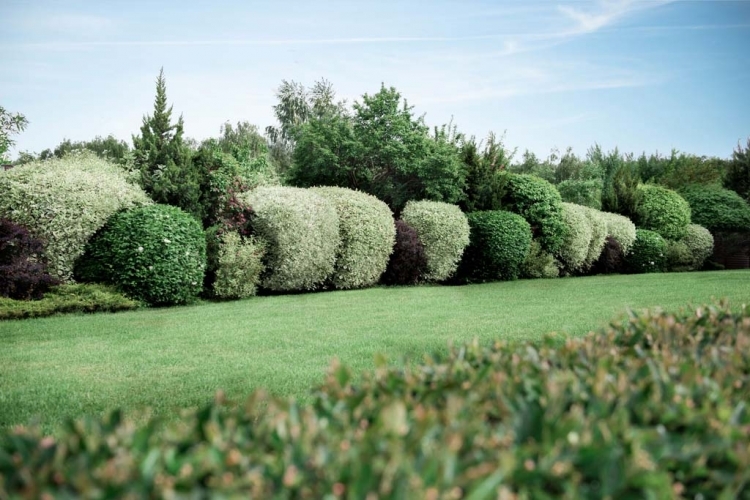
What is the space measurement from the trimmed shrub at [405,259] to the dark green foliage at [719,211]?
1615cm

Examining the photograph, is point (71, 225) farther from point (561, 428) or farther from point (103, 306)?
point (561, 428)

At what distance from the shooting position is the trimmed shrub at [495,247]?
653 inches

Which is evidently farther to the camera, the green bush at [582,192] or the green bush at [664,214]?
the green bush at [582,192]

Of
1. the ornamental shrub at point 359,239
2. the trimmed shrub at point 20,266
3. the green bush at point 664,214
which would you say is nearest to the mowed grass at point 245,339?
the ornamental shrub at point 359,239

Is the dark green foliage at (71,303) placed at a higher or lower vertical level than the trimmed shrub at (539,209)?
lower

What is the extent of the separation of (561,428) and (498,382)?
1.46 feet

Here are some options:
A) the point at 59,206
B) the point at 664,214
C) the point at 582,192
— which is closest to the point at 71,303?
the point at 59,206

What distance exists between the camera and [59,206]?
35.5 feet

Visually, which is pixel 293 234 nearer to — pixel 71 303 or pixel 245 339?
pixel 71 303

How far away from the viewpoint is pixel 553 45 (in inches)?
616

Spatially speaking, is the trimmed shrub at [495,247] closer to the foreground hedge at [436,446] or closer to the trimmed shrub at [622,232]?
the trimmed shrub at [622,232]

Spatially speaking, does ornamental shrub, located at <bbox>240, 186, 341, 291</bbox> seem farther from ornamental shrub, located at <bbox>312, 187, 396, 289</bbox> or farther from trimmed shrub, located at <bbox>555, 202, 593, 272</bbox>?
trimmed shrub, located at <bbox>555, 202, 593, 272</bbox>

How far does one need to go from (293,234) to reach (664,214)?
16526 millimetres

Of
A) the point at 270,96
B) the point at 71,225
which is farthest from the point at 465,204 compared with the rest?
the point at 270,96
